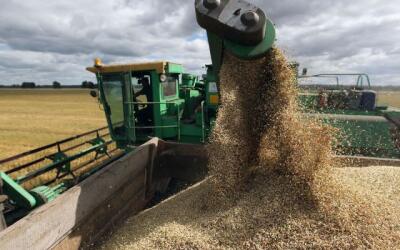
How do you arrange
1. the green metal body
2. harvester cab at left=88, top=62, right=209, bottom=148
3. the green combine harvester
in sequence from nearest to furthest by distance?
the green combine harvester, the green metal body, harvester cab at left=88, top=62, right=209, bottom=148

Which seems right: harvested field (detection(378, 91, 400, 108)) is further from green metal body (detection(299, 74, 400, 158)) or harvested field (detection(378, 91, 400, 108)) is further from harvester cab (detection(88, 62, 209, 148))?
harvester cab (detection(88, 62, 209, 148))

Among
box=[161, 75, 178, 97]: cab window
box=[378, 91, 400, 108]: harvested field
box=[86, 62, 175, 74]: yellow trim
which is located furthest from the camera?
box=[378, 91, 400, 108]: harvested field

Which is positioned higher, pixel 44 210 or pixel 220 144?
pixel 220 144

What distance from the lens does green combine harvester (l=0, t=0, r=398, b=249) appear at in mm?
2865

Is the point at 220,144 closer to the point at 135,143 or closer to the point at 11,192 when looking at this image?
the point at 11,192

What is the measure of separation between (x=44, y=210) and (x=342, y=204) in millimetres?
2453

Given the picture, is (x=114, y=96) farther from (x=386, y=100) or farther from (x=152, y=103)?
(x=386, y=100)

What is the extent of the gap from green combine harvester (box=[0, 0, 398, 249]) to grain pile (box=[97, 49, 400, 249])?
37 cm

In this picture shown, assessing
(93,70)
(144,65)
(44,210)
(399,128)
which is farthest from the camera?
(93,70)

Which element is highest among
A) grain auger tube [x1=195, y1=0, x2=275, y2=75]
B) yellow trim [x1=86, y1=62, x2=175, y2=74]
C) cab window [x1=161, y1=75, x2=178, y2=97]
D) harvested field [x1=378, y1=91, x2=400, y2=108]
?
grain auger tube [x1=195, y1=0, x2=275, y2=75]

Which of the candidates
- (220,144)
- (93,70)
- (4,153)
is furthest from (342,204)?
(4,153)

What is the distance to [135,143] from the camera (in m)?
5.93

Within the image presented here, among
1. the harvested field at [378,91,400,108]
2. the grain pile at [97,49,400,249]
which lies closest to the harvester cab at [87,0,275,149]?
the grain pile at [97,49,400,249]

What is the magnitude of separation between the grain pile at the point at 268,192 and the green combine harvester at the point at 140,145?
1.22 ft
